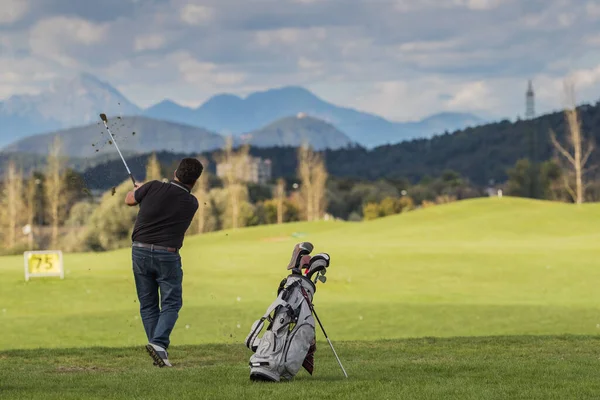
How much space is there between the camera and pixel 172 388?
9.27 metres

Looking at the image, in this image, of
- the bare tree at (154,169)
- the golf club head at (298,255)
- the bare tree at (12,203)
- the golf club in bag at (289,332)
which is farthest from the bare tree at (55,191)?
the golf club in bag at (289,332)

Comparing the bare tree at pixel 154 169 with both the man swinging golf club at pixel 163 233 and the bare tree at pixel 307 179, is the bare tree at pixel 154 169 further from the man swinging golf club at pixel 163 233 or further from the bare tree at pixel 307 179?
the bare tree at pixel 307 179

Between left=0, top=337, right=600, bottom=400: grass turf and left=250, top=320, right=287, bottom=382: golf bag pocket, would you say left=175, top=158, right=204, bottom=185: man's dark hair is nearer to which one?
left=0, top=337, right=600, bottom=400: grass turf

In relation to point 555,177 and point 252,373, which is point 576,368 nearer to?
point 252,373

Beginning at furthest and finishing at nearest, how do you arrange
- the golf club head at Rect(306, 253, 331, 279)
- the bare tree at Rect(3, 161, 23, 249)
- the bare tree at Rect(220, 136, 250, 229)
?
1. the bare tree at Rect(3, 161, 23, 249)
2. the bare tree at Rect(220, 136, 250, 229)
3. the golf club head at Rect(306, 253, 331, 279)

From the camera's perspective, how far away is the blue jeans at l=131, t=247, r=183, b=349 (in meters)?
11.5

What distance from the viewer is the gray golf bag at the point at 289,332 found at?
9.74 meters

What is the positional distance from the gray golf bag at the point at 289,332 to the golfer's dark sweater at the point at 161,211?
1.93 metres

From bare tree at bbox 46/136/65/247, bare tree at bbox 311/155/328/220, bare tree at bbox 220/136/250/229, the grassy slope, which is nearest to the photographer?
the grassy slope

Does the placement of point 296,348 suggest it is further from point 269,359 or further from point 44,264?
point 44,264

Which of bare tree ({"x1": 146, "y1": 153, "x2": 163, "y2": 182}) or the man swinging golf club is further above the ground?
bare tree ({"x1": 146, "y1": 153, "x2": 163, "y2": 182})

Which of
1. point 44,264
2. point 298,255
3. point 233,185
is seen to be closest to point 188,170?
point 298,255

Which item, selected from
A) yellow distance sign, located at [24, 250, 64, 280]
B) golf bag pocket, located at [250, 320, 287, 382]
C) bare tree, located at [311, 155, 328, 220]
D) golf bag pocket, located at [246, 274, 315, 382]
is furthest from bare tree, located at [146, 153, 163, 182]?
bare tree, located at [311, 155, 328, 220]

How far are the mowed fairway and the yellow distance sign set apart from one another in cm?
42
